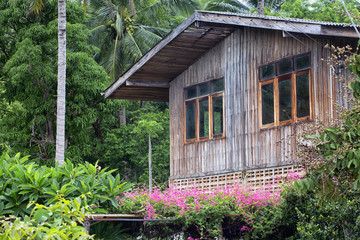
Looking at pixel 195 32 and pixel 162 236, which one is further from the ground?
pixel 195 32

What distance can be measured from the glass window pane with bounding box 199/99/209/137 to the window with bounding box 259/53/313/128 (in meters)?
2.18

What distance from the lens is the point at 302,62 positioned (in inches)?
599

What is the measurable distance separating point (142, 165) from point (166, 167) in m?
1.32

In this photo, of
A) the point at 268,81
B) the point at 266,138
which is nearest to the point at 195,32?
the point at 268,81

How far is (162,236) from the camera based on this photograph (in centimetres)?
1441

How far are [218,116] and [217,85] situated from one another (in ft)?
3.13

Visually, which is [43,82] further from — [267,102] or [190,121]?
[267,102]

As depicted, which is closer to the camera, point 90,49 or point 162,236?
point 162,236

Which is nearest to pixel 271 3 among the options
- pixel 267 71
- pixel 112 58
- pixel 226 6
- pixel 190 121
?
pixel 226 6

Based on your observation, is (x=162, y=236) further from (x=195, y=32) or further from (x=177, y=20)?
(x=177, y=20)

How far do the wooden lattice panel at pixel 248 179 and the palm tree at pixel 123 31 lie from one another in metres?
15.5

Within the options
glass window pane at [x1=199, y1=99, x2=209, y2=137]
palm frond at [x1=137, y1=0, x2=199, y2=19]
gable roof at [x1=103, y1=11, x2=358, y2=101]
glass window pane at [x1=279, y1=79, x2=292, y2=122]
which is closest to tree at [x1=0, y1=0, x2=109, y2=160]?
gable roof at [x1=103, y1=11, x2=358, y2=101]

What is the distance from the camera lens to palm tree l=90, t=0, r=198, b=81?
33312 mm

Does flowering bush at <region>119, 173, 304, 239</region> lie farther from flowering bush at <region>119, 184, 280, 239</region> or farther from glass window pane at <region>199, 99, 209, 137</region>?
glass window pane at <region>199, 99, 209, 137</region>
